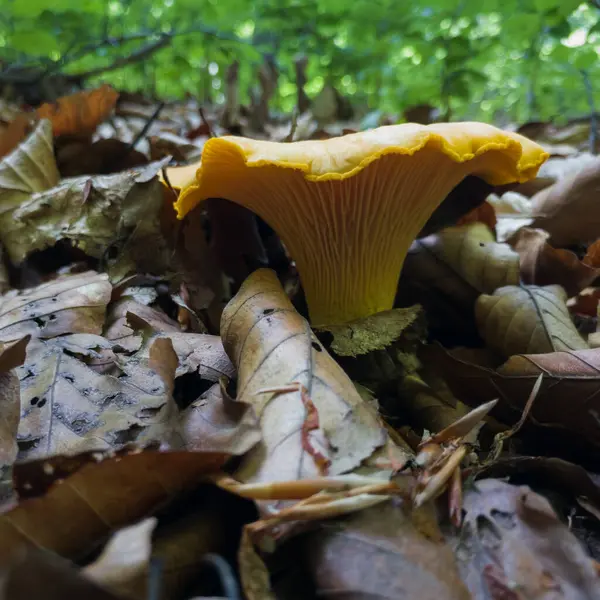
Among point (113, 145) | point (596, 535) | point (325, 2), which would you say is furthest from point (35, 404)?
point (325, 2)

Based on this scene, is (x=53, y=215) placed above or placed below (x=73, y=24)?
below

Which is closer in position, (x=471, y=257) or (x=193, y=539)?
(x=193, y=539)

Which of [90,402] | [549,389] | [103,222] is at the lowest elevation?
[549,389]

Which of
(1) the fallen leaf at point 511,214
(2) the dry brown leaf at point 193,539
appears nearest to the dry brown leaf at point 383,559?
(2) the dry brown leaf at point 193,539

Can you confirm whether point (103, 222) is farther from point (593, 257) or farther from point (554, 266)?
point (593, 257)

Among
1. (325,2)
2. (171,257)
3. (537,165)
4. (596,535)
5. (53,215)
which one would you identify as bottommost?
(596,535)

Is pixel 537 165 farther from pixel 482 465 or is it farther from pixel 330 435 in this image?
pixel 330 435

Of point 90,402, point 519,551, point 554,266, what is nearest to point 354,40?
point 554,266
